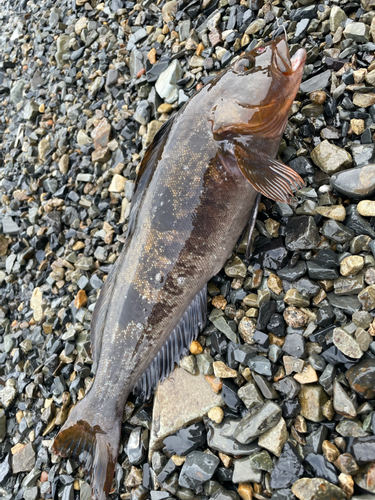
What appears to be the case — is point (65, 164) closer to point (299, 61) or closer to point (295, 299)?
point (299, 61)

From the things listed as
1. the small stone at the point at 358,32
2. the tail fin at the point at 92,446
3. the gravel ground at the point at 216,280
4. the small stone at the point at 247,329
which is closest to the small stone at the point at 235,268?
the gravel ground at the point at 216,280

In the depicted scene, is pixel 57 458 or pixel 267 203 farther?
pixel 57 458

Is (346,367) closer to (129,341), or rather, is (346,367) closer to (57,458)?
(129,341)

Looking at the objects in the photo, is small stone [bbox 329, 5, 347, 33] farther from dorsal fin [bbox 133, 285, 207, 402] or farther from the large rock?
the large rock

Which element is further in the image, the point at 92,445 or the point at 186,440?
the point at 92,445

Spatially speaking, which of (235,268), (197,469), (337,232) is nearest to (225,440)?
(197,469)

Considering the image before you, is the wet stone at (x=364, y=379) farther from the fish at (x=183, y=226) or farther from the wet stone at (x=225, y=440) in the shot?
the fish at (x=183, y=226)

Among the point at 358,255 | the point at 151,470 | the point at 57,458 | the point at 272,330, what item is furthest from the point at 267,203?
the point at 57,458

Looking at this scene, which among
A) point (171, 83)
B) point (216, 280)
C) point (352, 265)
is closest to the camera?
point (352, 265)
